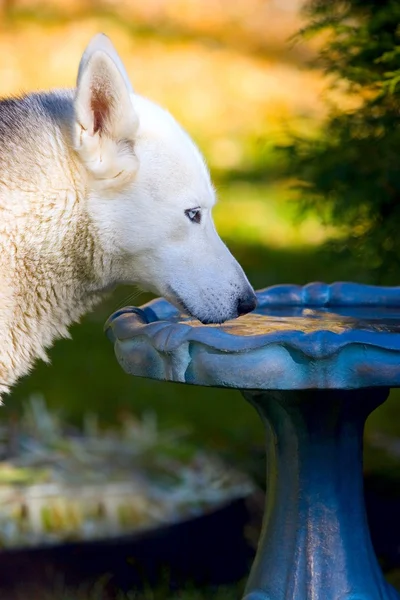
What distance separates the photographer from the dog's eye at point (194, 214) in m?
2.79

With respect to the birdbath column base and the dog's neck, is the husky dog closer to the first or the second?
the dog's neck

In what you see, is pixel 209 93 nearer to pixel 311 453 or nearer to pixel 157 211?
pixel 157 211

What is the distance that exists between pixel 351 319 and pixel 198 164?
0.67 m

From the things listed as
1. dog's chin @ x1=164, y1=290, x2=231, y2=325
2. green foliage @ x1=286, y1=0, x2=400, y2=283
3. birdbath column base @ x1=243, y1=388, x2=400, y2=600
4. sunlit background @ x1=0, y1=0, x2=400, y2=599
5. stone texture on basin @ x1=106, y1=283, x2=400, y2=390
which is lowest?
birdbath column base @ x1=243, y1=388, x2=400, y2=600

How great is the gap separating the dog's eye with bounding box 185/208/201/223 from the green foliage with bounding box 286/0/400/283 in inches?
47.4

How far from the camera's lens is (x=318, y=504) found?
9.34ft

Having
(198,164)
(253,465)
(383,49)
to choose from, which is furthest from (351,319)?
(253,465)

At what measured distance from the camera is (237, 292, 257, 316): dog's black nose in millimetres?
2789

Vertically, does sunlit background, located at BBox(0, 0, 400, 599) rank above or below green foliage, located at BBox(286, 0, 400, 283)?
above

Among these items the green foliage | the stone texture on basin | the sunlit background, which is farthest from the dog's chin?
the sunlit background

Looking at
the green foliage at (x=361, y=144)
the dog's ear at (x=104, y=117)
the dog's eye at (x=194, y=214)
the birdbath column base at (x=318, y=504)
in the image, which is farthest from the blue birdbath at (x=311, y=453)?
the green foliage at (x=361, y=144)

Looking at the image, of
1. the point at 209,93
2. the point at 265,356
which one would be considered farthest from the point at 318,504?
the point at 209,93

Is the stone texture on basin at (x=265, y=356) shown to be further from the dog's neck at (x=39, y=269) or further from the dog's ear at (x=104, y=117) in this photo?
the dog's ear at (x=104, y=117)

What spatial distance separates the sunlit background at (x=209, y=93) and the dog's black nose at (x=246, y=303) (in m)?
2.69
